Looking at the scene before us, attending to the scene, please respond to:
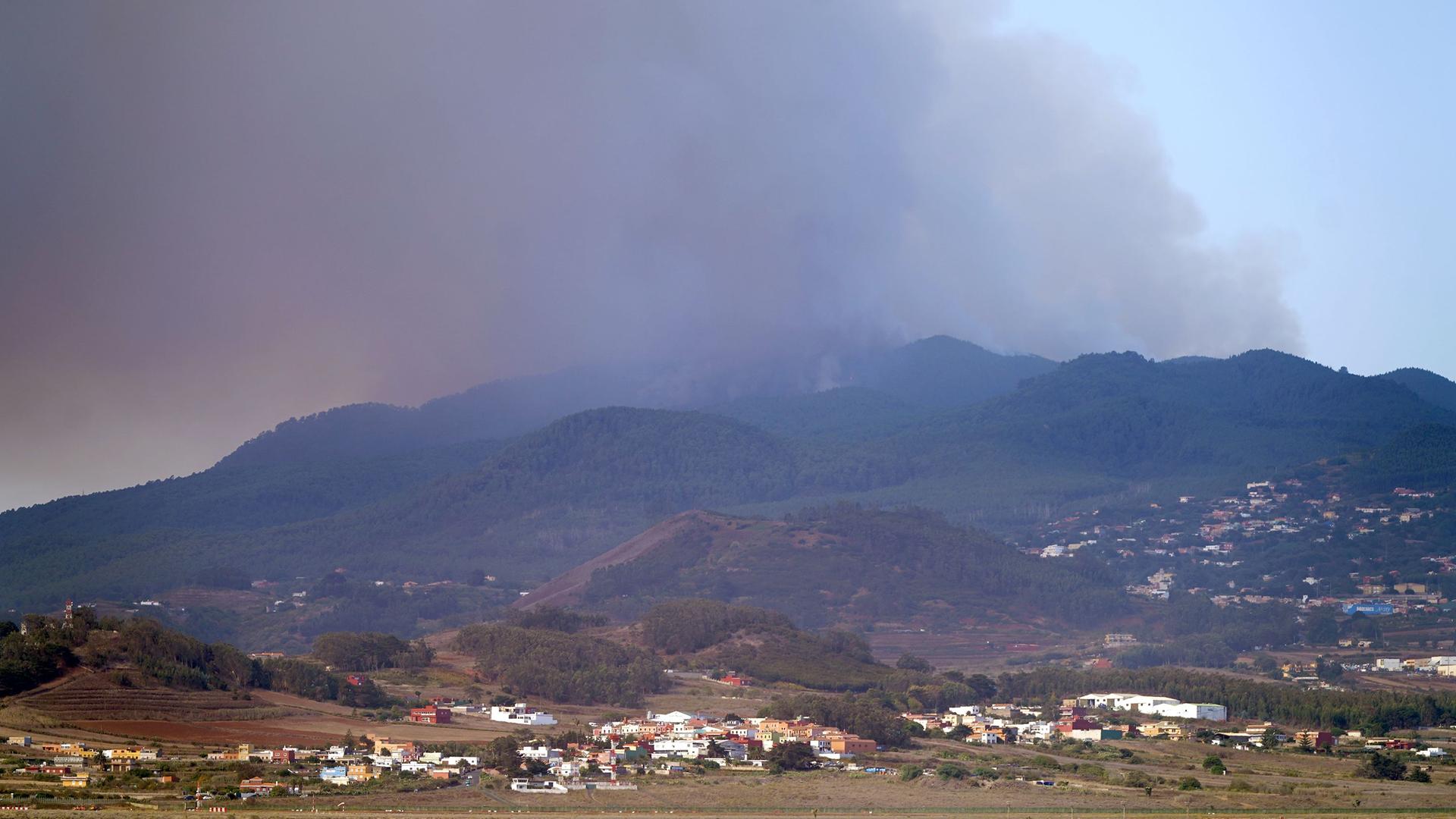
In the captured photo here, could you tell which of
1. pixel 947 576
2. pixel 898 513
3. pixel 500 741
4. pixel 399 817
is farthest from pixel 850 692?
pixel 898 513

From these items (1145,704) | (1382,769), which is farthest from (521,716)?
(1382,769)

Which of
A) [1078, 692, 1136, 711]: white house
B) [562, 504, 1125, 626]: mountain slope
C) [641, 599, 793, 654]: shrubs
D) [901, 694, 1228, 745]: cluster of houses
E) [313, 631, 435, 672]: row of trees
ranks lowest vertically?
[901, 694, 1228, 745]: cluster of houses

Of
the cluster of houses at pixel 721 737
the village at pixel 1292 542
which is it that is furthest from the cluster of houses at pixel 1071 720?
the village at pixel 1292 542

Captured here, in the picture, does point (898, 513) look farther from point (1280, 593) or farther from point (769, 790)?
point (769, 790)

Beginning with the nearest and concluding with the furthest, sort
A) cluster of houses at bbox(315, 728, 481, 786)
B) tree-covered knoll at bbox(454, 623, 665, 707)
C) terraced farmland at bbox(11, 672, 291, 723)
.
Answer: cluster of houses at bbox(315, 728, 481, 786) < terraced farmland at bbox(11, 672, 291, 723) < tree-covered knoll at bbox(454, 623, 665, 707)

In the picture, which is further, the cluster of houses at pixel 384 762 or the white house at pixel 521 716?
the white house at pixel 521 716

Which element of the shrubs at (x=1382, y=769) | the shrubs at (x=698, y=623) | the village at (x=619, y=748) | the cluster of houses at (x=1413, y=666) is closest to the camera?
the village at (x=619, y=748)

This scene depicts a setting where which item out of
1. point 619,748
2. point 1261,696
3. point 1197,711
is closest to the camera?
point 619,748

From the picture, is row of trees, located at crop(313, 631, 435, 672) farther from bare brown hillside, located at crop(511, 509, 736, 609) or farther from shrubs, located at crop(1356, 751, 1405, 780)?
shrubs, located at crop(1356, 751, 1405, 780)

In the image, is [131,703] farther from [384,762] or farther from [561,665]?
[561,665]

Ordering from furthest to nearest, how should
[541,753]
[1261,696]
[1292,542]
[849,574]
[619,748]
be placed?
[1292,542] < [849,574] < [1261,696] < [619,748] < [541,753]

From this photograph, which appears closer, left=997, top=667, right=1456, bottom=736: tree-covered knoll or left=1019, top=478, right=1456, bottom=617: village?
left=997, top=667, right=1456, bottom=736: tree-covered knoll

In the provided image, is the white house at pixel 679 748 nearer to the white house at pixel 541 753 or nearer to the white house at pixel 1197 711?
the white house at pixel 541 753

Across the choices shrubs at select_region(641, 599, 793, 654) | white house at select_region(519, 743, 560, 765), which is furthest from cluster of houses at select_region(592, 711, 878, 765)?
shrubs at select_region(641, 599, 793, 654)
